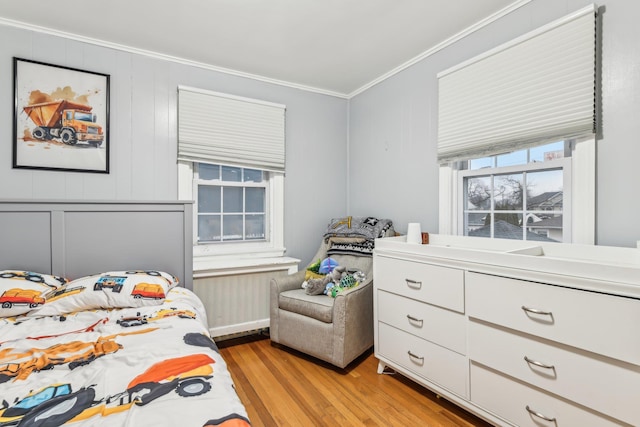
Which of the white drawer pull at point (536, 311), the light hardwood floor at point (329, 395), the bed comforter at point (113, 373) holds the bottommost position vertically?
the light hardwood floor at point (329, 395)

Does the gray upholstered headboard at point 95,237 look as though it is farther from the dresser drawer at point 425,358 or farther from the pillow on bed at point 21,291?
the dresser drawer at point 425,358

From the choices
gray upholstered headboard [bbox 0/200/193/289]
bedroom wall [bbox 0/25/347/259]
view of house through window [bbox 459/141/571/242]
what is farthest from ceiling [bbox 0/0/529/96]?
gray upholstered headboard [bbox 0/200/193/289]

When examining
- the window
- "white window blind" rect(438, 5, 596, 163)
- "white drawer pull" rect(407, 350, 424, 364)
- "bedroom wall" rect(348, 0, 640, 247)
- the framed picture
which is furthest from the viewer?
the window

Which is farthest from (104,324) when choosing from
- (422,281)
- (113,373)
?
(422,281)

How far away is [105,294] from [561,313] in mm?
2274

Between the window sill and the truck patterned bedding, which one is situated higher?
the window sill

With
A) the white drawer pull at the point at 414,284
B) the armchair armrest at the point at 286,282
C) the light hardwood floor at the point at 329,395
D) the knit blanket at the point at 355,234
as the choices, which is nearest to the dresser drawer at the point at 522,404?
the light hardwood floor at the point at 329,395

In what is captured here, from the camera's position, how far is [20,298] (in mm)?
1682

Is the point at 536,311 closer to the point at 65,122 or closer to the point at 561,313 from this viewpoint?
the point at 561,313

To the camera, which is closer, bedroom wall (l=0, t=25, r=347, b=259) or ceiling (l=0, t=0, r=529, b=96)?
ceiling (l=0, t=0, r=529, b=96)

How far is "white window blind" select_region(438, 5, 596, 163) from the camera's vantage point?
5.63 ft

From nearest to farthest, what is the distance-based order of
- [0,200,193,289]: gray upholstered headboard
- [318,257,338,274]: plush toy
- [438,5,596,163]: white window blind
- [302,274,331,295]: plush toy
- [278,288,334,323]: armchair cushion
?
[438,5,596,163]: white window blind < [0,200,193,289]: gray upholstered headboard < [278,288,334,323]: armchair cushion < [302,274,331,295]: plush toy < [318,257,338,274]: plush toy

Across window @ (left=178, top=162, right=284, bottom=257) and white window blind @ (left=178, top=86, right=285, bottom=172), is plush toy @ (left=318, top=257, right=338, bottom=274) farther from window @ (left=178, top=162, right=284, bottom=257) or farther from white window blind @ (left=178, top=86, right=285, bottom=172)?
white window blind @ (left=178, top=86, right=285, bottom=172)

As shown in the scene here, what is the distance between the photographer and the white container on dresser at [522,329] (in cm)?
123
